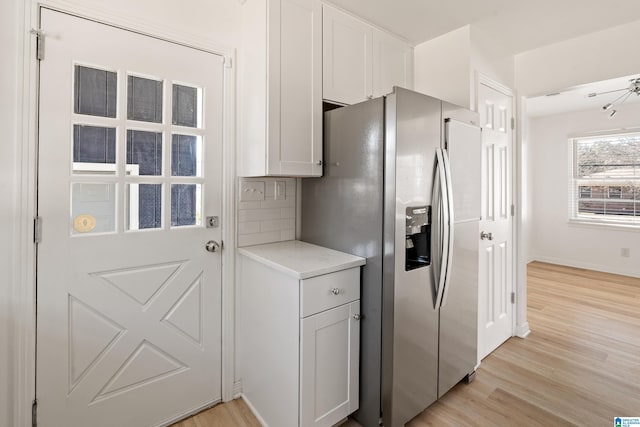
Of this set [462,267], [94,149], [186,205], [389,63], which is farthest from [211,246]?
[389,63]

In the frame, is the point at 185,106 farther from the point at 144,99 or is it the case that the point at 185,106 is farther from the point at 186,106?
the point at 144,99

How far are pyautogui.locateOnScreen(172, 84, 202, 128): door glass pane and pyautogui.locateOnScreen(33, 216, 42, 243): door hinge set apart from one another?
2.58ft

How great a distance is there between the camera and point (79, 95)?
4.97 feet

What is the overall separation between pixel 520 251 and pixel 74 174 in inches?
130

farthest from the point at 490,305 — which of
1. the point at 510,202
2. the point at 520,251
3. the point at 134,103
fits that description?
the point at 134,103

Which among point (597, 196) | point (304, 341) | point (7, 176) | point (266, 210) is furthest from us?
point (597, 196)

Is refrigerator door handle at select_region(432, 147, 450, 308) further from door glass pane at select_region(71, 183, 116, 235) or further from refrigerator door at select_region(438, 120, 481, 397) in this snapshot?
door glass pane at select_region(71, 183, 116, 235)

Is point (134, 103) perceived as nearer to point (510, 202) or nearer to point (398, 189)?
point (398, 189)

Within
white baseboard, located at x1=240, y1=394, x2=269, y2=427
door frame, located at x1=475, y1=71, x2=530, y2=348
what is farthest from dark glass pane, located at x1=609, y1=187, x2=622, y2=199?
white baseboard, located at x1=240, y1=394, x2=269, y2=427

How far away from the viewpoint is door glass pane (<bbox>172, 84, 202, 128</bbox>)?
5.87 ft

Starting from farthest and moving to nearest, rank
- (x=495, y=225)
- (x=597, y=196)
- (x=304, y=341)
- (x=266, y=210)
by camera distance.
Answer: (x=597, y=196), (x=495, y=225), (x=266, y=210), (x=304, y=341)

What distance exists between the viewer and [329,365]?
1619 millimetres

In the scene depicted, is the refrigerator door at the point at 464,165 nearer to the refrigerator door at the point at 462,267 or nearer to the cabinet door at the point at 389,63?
the refrigerator door at the point at 462,267

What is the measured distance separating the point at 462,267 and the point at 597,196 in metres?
4.65
